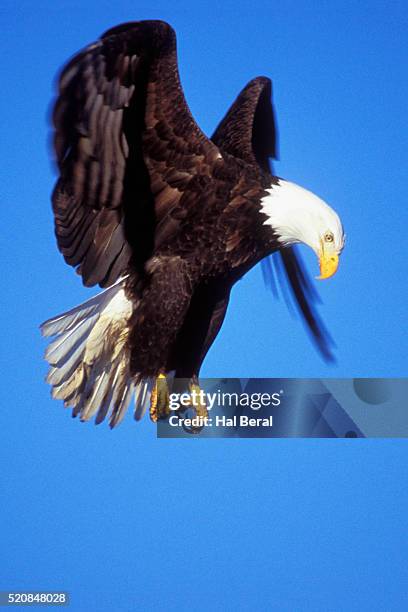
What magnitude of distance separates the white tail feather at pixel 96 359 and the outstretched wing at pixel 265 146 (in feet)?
1.72

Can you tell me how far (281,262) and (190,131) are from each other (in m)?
0.75

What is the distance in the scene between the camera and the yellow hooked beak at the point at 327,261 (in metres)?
2.32

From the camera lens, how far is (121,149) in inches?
82.4

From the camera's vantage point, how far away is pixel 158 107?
2.17m

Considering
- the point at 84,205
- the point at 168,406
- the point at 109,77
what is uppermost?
the point at 109,77

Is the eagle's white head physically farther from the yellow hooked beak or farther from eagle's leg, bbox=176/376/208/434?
eagle's leg, bbox=176/376/208/434

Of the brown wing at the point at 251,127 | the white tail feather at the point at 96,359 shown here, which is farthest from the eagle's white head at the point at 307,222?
the white tail feather at the point at 96,359

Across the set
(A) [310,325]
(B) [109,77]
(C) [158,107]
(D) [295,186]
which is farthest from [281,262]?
(B) [109,77]

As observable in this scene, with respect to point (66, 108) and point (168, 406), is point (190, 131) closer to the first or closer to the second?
point (66, 108)

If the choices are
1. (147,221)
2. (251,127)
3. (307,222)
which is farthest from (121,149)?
(251,127)

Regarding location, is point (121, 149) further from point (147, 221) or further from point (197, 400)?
point (197, 400)

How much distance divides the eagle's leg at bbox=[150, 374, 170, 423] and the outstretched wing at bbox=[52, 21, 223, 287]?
1.09ft

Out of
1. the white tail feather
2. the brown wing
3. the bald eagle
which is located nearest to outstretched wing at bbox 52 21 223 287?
the bald eagle

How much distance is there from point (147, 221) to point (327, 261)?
1.61 feet
